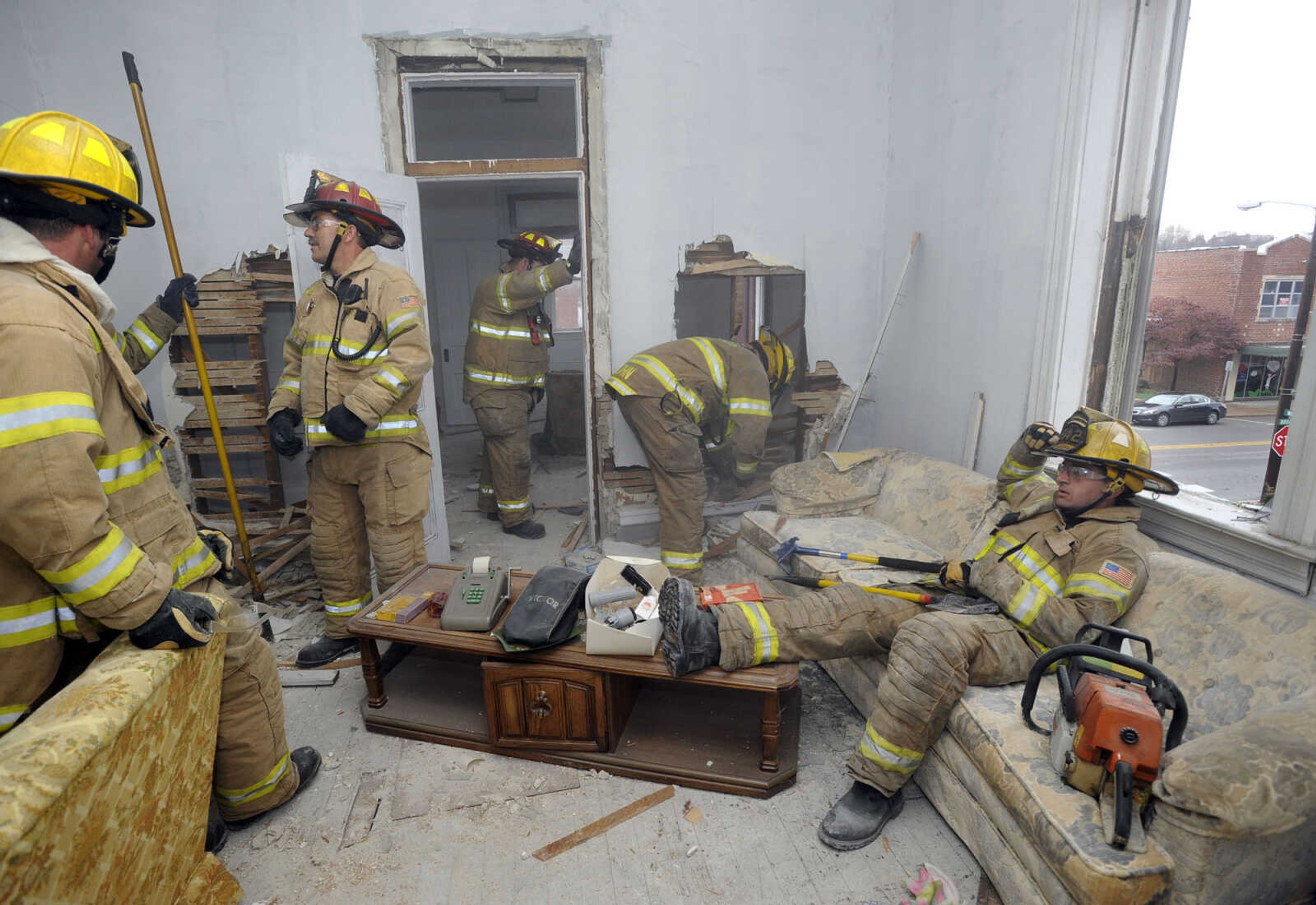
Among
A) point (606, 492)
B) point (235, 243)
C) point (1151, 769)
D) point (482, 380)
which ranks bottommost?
point (606, 492)

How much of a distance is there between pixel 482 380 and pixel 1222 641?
4.15m

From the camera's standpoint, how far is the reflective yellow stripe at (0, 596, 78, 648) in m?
1.59

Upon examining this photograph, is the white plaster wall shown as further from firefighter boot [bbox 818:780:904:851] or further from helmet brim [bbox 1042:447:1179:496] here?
firefighter boot [bbox 818:780:904:851]

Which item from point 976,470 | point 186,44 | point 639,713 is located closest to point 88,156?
point 639,713

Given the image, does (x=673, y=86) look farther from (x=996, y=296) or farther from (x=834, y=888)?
(x=834, y=888)

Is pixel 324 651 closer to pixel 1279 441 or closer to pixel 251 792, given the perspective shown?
pixel 251 792

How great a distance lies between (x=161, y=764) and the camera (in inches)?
60.8

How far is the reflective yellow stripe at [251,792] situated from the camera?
2182 millimetres

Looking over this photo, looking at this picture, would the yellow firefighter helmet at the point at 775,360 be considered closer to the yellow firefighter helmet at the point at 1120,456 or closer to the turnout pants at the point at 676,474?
the turnout pants at the point at 676,474

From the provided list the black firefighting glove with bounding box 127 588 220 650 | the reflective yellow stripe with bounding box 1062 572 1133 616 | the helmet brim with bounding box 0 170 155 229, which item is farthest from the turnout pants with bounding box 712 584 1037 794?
the helmet brim with bounding box 0 170 155 229

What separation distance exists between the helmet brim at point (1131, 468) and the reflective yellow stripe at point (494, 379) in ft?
11.2

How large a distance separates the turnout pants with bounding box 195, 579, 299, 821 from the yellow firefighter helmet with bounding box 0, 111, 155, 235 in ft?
3.51

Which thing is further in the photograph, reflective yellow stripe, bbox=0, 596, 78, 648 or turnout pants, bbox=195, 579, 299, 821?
turnout pants, bbox=195, 579, 299, 821

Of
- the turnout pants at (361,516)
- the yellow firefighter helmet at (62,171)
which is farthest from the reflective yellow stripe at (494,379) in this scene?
the yellow firefighter helmet at (62,171)
